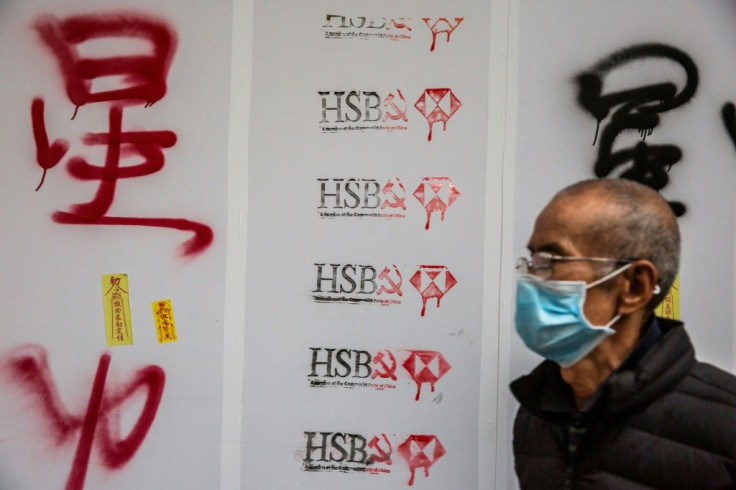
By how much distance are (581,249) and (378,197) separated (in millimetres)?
844

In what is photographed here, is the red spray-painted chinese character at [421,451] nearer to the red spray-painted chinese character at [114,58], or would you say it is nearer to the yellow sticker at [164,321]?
the yellow sticker at [164,321]

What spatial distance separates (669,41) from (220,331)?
5.91 ft

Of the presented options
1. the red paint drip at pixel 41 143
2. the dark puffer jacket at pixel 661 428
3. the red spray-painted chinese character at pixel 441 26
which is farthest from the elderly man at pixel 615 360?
the red paint drip at pixel 41 143

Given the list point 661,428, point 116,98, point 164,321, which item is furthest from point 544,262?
point 116,98

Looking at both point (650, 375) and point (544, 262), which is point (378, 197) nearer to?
point (544, 262)

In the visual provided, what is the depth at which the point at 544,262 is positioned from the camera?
172 cm

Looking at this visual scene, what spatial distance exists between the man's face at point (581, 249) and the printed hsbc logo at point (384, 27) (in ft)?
2.92

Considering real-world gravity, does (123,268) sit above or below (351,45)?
below

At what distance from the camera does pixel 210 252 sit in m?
2.38

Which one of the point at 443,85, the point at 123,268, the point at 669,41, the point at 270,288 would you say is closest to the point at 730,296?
the point at 669,41

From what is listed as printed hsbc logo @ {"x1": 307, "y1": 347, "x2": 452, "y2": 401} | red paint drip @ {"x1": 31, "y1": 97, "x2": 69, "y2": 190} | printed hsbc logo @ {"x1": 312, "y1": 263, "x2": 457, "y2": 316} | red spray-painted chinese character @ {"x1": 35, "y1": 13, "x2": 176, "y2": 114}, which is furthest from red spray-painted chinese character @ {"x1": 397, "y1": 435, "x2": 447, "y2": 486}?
red paint drip @ {"x1": 31, "y1": 97, "x2": 69, "y2": 190}

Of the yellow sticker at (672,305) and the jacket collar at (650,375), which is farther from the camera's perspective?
the yellow sticker at (672,305)

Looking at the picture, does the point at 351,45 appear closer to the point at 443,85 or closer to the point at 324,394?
the point at 443,85

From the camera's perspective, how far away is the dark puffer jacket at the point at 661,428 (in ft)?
4.91
